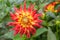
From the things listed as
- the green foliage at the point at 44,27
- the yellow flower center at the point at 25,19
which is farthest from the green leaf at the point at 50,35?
the yellow flower center at the point at 25,19

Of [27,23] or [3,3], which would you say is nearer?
[27,23]

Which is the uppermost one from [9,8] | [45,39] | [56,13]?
[9,8]

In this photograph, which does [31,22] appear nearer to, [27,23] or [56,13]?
[27,23]

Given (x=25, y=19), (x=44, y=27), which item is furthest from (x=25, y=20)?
(x=44, y=27)

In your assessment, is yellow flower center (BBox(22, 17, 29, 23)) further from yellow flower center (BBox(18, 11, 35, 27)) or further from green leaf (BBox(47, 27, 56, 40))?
green leaf (BBox(47, 27, 56, 40))

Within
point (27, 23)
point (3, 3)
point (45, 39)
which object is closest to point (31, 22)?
point (27, 23)

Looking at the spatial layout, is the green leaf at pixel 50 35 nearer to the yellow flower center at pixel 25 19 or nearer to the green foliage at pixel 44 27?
the green foliage at pixel 44 27

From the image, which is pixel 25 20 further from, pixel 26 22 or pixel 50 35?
pixel 50 35

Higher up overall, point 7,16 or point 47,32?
point 7,16

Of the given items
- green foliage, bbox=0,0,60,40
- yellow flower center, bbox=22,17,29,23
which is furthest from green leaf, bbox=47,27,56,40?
yellow flower center, bbox=22,17,29,23

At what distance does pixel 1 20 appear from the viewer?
3.71 ft

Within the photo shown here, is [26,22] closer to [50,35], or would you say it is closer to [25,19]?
[25,19]

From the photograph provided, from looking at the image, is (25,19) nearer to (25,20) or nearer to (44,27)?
(25,20)

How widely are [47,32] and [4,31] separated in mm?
212
